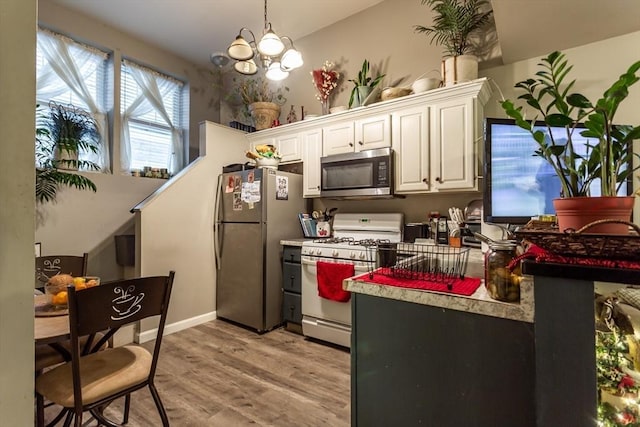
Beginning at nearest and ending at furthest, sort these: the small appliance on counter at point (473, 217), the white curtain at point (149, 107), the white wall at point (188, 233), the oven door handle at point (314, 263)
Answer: the small appliance on counter at point (473, 217), the oven door handle at point (314, 263), the white wall at point (188, 233), the white curtain at point (149, 107)

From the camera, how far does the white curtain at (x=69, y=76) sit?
125 inches

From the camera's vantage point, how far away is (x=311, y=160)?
3.34 m

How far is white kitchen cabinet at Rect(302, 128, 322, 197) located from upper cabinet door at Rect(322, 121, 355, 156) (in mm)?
78

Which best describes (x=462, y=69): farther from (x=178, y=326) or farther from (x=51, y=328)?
(x=178, y=326)

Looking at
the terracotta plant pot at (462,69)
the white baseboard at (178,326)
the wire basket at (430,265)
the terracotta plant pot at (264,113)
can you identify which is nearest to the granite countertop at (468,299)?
the wire basket at (430,265)

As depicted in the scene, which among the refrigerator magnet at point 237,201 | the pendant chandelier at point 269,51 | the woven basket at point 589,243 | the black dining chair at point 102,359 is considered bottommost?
the black dining chair at point 102,359

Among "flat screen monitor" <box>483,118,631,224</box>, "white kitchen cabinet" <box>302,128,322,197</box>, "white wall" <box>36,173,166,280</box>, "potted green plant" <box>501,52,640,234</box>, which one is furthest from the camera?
"white kitchen cabinet" <box>302,128,322,197</box>

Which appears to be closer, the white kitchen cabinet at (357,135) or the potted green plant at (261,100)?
the white kitchen cabinet at (357,135)

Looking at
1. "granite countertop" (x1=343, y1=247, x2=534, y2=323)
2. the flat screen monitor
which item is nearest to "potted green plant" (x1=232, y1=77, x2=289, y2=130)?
the flat screen monitor

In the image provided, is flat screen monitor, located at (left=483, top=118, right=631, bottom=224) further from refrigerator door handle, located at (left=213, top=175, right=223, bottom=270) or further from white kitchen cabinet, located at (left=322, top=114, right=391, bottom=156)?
refrigerator door handle, located at (left=213, top=175, right=223, bottom=270)

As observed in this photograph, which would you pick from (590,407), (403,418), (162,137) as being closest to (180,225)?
(162,137)

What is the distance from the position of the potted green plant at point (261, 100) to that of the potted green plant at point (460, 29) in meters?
2.10

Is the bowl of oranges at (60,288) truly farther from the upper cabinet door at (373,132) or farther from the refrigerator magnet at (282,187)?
the upper cabinet door at (373,132)

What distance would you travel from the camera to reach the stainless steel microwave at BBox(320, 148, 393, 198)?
2.80m
